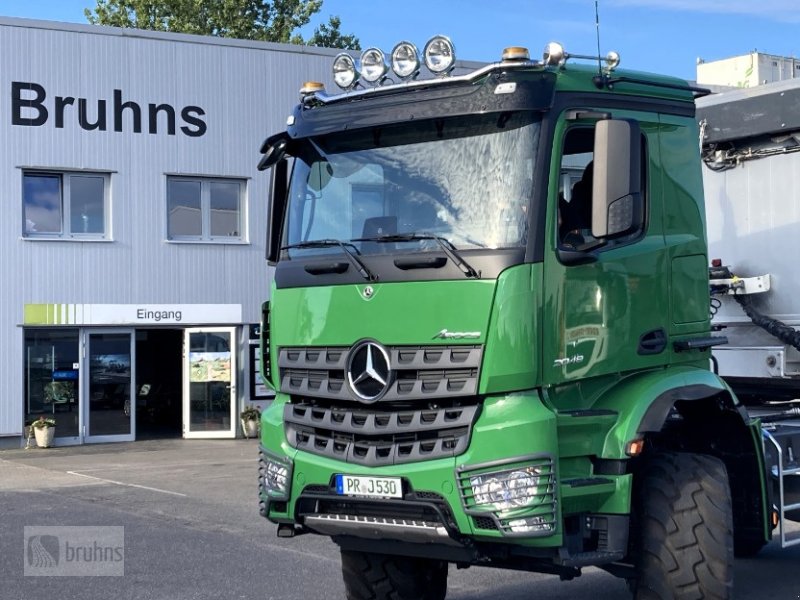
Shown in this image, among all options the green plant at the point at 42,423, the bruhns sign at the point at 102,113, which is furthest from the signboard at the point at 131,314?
the bruhns sign at the point at 102,113

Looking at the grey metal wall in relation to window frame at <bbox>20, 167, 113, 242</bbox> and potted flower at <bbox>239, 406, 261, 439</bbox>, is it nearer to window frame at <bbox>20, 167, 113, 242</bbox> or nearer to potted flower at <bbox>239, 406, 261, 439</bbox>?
window frame at <bbox>20, 167, 113, 242</bbox>

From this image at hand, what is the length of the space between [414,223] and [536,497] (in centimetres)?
160

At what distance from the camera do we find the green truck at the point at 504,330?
5.52m

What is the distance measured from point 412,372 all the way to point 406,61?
1754 millimetres

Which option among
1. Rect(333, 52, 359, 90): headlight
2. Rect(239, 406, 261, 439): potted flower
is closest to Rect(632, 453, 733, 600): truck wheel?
Rect(333, 52, 359, 90): headlight

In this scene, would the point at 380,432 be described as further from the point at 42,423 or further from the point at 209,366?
the point at 209,366

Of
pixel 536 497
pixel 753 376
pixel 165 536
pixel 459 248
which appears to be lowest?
pixel 165 536

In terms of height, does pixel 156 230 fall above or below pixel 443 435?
above

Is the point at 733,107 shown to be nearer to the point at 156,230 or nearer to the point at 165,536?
the point at 165,536

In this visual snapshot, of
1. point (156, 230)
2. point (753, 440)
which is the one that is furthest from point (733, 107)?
point (156, 230)

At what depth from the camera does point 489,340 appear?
5.52 m

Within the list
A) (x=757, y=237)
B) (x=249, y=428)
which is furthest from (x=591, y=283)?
(x=249, y=428)

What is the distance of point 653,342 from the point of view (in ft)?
20.0

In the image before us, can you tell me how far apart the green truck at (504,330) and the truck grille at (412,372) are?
1cm
